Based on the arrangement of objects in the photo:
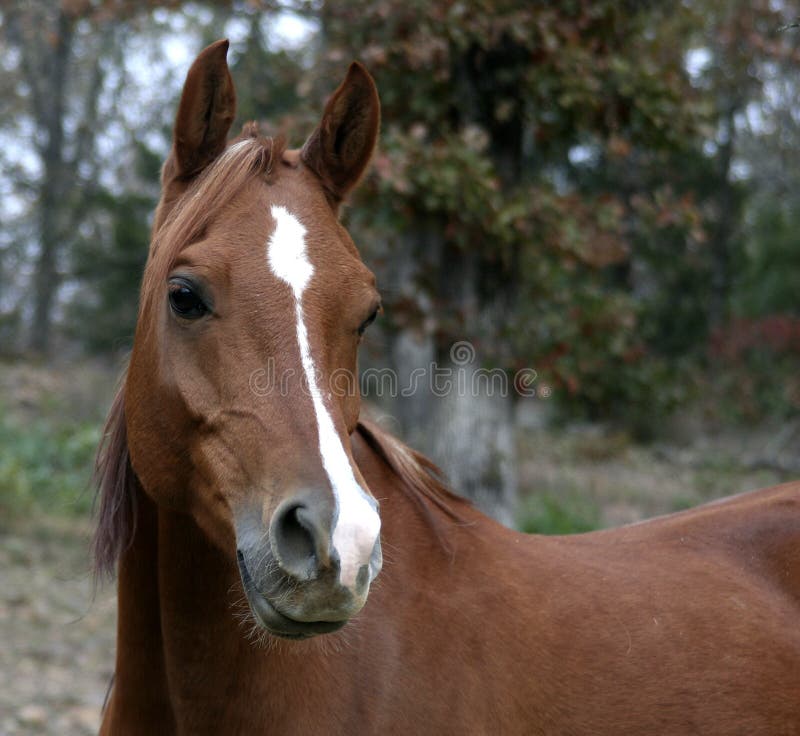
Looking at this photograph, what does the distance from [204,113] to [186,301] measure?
54 cm

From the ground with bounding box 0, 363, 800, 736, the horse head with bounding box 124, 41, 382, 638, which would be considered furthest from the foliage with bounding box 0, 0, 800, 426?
the horse head with bounding box 124, 41, 382, 638

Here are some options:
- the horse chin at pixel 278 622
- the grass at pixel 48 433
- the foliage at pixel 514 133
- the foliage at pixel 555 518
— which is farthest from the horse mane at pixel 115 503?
the foliage at pixel 555 518

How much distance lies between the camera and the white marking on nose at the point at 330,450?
147 cm

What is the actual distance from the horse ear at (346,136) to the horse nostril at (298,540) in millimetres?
951

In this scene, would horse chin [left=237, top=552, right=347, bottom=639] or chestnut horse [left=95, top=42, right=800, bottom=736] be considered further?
chestnut horse [left=95, top=42, right=800, bottom=736]

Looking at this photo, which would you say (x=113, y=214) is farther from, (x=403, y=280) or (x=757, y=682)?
(x=757, y=682)

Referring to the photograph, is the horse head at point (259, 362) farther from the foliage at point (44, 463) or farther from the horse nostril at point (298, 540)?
the foliage at point (44, 463)

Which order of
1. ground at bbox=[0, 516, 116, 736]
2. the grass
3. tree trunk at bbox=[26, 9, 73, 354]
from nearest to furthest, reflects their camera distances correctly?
ground at bbox=[0, 516, 116, 736] → the grass → tree trunk at bbox=[26, 9, 73, 354]

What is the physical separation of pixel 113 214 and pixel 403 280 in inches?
361

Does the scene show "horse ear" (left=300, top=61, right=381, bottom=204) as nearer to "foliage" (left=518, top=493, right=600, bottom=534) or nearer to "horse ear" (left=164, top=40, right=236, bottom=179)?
"horse ear" (left=164, top=40, right=236, bottom=179)

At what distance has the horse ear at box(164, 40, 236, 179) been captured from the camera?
1985mm

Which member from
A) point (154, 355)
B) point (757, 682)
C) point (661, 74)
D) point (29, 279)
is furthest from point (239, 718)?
point (29, 279)

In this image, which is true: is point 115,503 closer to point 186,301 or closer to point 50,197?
point 186,301

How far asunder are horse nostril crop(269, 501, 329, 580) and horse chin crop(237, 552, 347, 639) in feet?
0.34
